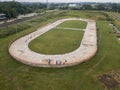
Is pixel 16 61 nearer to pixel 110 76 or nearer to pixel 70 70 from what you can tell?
pixel 70 70

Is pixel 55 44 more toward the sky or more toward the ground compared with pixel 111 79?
more toward the sky

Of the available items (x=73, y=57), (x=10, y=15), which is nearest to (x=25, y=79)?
(x=73, y=57)

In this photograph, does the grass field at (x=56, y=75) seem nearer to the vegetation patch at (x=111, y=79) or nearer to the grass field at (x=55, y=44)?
the vegetation patch at (x=111, y=79)

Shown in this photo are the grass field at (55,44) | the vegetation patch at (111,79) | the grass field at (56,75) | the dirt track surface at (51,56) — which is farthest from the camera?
the grass field at (55,44)

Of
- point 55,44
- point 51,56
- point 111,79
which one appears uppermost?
point 51,56

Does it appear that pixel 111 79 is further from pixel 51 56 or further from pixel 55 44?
pixel 55 44

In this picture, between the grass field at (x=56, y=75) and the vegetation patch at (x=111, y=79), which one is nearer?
the grass field at (x=56, y=75)

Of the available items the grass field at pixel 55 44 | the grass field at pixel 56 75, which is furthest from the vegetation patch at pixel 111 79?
the grass field at pixel 55 44

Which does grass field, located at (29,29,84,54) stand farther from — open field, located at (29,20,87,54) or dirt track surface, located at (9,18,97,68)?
dirt track surface, located at (9,18,97,68)

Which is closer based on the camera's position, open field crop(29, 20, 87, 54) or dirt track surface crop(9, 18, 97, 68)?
dirt track surface crop(9, 18, 97, 68)

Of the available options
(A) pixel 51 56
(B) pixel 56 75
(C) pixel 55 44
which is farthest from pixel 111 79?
(C) pixel 55 44

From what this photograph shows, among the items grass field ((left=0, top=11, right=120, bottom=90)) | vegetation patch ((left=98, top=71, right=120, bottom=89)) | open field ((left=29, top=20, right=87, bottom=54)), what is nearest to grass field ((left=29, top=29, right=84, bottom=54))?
open field ((left=29, top=20, right=87, bottom=54))
